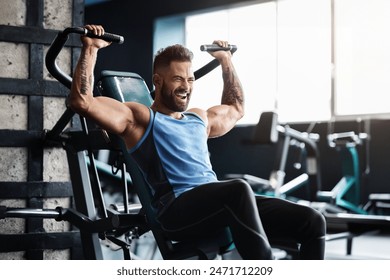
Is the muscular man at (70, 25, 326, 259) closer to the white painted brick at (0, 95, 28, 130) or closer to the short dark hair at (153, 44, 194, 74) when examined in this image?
the short dark hair at (153, 44, 194, 74)

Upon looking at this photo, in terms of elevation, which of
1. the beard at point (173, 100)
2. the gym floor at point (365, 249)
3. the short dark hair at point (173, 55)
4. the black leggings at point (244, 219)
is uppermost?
the short dark hair at point (173, 55)

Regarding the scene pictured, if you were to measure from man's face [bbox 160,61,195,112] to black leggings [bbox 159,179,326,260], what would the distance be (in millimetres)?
239

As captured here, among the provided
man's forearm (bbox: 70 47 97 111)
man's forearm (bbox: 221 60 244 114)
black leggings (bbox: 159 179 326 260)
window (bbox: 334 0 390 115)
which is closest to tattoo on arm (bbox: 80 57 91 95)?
man's forearm (bbox: 70 47 97 111)

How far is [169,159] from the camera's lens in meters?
1.41

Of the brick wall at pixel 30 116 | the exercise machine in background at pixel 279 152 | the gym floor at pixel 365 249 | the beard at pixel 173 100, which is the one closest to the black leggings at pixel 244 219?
the beard at pixel 173 100

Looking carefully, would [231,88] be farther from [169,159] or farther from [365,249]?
[365,249]

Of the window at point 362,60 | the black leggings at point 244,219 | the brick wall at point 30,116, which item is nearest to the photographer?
the black leggings at point 244,219

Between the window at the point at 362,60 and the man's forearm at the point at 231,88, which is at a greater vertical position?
the window at the point at 362,60

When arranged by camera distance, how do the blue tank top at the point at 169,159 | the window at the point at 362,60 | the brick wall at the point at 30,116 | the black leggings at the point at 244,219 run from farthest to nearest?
the window at the point at 362,60 → the brick wall at the point at 30,116 → the blue tank top at the point at 169,159 → the black leggings at the point at 244,219

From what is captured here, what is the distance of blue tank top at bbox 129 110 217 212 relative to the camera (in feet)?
4.60

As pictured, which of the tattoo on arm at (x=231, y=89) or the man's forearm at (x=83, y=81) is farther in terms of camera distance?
the tattoo on arm at (x=231, y=89)

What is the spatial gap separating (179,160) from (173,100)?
0.51 feet

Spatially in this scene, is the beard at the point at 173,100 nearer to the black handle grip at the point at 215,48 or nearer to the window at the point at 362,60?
the black handle grip at the point at 215,48

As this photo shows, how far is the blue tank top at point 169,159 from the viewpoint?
1.40 m
